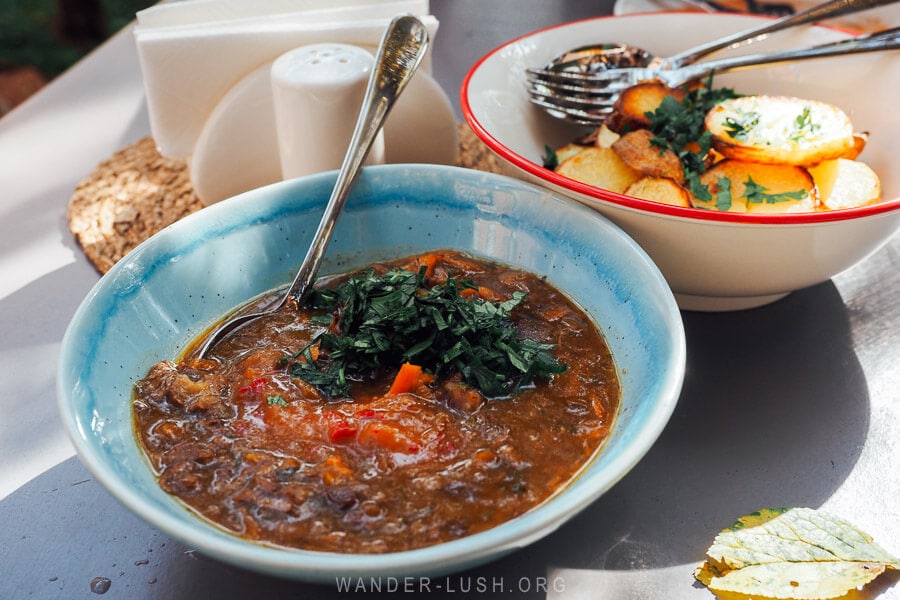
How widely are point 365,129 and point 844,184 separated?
3.40 feet

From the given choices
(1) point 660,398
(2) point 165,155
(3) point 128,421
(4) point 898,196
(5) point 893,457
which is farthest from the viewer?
(2) point 165,155

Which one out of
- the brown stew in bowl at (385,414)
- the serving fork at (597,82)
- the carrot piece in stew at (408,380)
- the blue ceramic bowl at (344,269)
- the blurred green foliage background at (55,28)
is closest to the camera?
the blue ceramic bowl at (344,269)

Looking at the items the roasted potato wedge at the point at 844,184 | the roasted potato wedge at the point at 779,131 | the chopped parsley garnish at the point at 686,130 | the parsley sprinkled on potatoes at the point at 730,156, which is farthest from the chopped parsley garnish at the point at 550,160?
the roasted potato wedge at the point at 844,184

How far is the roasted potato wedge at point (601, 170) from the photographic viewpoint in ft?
5.91

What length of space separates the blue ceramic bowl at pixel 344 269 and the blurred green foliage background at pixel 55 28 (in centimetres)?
405

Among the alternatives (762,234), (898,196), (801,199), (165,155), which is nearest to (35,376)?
(165,155)

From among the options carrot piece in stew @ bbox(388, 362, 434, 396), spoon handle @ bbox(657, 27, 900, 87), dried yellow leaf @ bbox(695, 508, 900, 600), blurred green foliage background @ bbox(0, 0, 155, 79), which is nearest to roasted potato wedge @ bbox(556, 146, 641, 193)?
spoon handle @ bbox(657, 27, 900, 87)

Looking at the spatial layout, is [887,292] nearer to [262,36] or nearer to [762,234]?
[762,234]

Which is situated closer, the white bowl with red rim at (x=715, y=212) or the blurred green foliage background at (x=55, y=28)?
the white bowl with red rim at (x=715, y=212)

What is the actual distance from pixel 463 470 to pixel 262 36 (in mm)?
1296

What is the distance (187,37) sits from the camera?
6.57ft

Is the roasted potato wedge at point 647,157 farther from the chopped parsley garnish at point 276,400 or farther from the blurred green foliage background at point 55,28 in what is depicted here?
the blurred green foliage background at point 55,28

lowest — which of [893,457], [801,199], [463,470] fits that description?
[893,457]

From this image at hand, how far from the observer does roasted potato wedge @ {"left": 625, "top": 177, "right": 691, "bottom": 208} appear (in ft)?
5.43
